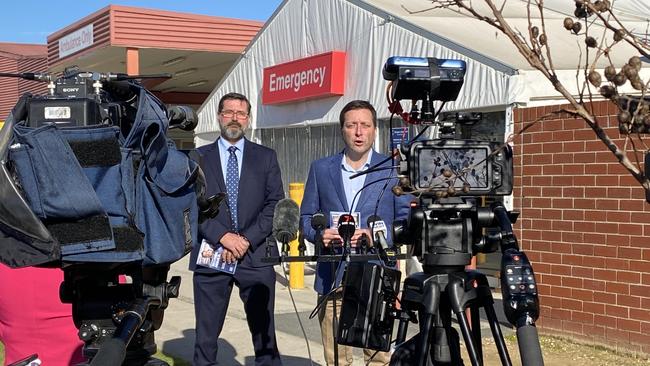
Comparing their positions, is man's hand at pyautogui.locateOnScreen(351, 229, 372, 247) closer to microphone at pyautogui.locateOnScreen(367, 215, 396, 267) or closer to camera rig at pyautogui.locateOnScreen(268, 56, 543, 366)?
microphone at pyautogui.locateOnScreen(367, 215, 396, 267)

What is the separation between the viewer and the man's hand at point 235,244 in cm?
530

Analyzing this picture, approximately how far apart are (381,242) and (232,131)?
6.85ft

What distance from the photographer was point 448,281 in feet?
10.7

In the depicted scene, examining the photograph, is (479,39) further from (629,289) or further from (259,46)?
(259,46)

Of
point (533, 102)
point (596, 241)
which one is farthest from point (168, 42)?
point (596, 241)

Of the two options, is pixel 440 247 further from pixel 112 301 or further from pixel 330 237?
pixel 112 301

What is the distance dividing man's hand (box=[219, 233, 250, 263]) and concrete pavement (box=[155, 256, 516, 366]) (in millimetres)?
1100

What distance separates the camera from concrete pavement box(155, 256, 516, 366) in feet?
22.5

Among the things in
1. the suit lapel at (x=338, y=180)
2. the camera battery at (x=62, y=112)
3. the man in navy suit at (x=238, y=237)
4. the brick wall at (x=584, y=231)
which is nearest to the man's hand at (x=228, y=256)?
the man in navy suit at (x=238, y=237)

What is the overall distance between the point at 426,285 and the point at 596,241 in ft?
14.1

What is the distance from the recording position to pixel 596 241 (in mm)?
7141

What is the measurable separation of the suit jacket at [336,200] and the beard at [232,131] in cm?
77

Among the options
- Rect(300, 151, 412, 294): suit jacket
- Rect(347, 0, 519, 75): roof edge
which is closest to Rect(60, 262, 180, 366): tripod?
Rect(300, 151, 412, 294): suit jacket

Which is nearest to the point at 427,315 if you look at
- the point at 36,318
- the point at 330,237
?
the point at 330,237
